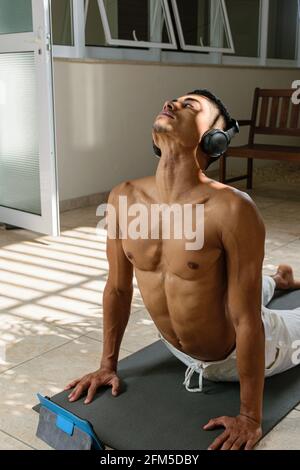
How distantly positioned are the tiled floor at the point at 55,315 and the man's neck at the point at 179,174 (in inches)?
27.8

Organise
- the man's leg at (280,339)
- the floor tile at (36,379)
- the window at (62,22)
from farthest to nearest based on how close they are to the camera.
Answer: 1. the window at (62,22)
2. the man's leg at (280,339)
3. the floor tile at (36,379)

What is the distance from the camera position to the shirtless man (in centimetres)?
144

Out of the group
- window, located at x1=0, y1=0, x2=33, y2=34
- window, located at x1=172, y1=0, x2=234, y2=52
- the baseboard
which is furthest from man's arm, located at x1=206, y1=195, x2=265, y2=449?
window, located at x1=172, y1=0, x2=234, y2=52

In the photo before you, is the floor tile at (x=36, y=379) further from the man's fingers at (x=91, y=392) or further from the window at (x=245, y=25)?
the window at (x=245, y=25)

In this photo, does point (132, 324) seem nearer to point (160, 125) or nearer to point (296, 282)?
point (296, 282)

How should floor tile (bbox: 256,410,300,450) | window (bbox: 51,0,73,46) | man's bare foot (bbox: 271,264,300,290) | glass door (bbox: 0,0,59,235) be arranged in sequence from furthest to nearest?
window (bbox: 51,0,73,46) → glass door (bbox: 0,0,59,235) → man's bare foot (bbox: 271,264,300,290) → floor tile (bbox: 256,410,300,450)

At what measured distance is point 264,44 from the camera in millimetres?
6871

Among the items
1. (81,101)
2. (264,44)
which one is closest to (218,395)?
(81,101)

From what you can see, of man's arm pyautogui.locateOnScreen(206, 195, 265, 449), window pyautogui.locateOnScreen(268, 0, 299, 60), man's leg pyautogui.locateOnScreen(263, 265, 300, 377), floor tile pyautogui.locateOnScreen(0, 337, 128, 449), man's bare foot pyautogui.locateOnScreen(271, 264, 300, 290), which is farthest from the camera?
window pyautogui.locateOnScreen(268, 0, 299, 60)

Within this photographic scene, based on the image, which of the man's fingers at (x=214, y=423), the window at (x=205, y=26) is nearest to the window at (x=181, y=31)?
the window at (x=205, y=26)

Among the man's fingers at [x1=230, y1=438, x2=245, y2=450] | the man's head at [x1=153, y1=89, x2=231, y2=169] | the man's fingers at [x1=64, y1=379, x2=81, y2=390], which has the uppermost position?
the man's head at [x1=153, y1=89, x2=231, y2=169]

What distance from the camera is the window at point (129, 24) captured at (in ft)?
16.1

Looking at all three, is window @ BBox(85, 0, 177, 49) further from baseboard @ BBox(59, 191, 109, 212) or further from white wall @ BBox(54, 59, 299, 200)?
baseboard @ BBox(59, 191, 109, 212)

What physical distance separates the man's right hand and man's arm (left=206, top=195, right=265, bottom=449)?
35cm
